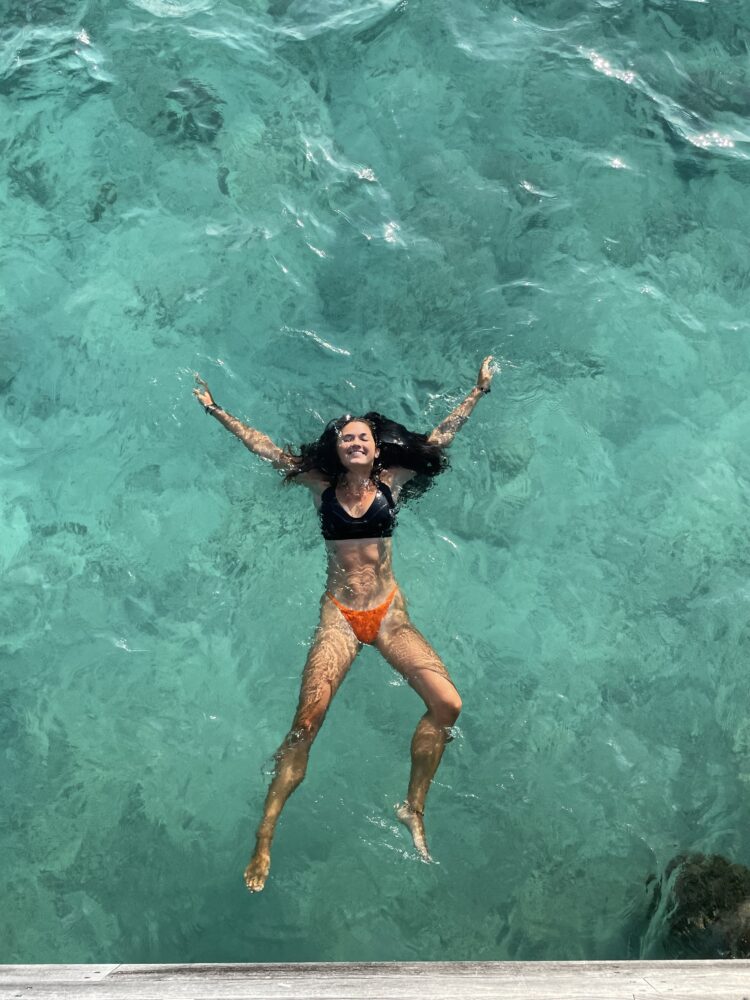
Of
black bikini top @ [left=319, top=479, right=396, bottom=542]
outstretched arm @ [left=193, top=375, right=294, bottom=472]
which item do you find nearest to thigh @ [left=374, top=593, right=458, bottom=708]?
black bikini top @ [left=319, top=479, right=396, bottom=542]

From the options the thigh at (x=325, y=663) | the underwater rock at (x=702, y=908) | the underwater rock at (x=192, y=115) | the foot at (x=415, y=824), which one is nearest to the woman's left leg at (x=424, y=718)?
the foot at (x=415, y=824)

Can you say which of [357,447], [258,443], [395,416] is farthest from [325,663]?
[395,416]

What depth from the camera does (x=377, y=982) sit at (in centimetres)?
521

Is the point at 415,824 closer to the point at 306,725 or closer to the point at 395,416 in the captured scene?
the point at 306,725

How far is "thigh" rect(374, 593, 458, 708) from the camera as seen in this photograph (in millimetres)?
7266

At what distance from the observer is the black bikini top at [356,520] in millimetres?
7934

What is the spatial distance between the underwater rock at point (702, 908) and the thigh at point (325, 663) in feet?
9.78

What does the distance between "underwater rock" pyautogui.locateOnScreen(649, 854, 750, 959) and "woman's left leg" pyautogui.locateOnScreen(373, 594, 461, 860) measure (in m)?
1.96

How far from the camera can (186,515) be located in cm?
915

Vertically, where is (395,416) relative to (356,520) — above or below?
below

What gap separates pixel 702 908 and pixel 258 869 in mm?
3342

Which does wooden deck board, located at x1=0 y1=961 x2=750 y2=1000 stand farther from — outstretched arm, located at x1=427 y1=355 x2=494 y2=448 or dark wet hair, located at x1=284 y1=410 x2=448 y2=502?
outstretched arm, located at x1=427 y1=355 x2=494 y2=448

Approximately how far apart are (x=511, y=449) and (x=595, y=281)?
2308 mm

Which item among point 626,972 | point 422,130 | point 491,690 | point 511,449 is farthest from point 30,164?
point 626,972
